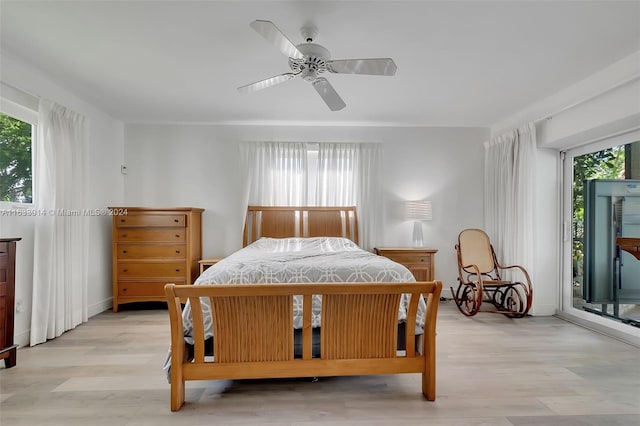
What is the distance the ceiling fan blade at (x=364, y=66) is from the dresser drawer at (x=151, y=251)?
2906 mm

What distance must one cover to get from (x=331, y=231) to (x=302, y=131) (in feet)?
4.91

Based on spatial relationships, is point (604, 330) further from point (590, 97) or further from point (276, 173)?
point (276, 173)

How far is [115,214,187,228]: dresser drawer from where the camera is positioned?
3.98m

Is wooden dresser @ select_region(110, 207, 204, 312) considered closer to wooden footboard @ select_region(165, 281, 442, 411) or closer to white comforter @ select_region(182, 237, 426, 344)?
white comforter @ select_region(182, 237, 426, 344)

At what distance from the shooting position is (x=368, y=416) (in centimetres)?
181

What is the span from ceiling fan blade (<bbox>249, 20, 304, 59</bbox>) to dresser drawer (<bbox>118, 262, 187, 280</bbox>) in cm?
298

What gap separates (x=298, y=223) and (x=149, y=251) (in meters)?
1.90

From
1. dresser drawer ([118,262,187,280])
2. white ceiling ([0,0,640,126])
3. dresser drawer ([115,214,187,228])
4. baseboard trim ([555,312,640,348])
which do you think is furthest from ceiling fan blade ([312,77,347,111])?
baseboard trim ([555,312,640,348])

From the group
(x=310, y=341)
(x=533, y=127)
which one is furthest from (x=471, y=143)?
(x=310, y=341)

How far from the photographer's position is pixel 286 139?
15.3 ft

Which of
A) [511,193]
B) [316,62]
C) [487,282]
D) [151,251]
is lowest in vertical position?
[487,282]

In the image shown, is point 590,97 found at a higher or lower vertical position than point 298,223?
higher

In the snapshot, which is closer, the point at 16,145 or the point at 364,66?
the point at 364,66

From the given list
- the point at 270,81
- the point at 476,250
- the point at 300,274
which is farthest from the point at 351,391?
the point at 476,250
